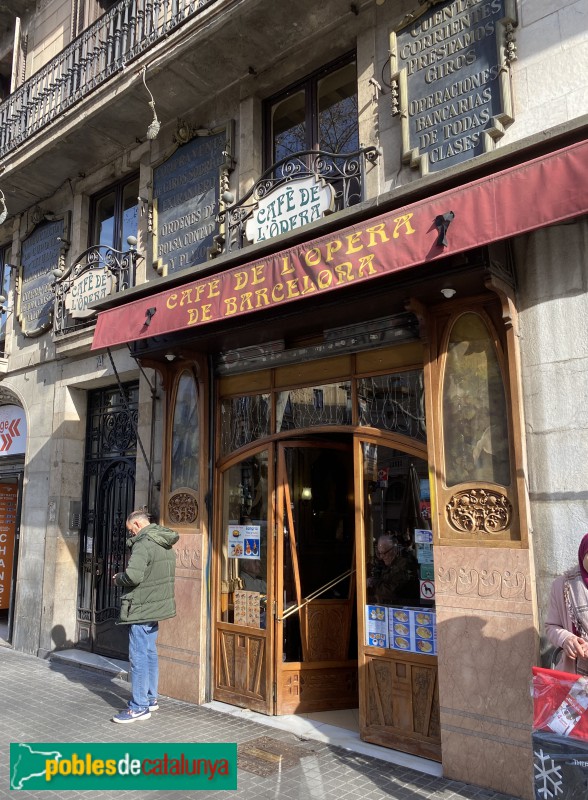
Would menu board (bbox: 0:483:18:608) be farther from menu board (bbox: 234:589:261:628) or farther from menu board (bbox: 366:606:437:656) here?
menu board (bbox: 366:606:437:656)

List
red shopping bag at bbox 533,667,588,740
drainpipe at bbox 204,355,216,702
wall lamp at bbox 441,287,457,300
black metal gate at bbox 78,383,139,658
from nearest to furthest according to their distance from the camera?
red shopping bag at bbox 533,667,588,740
wall lamp at bbox 441,287,457,300
drainpipe at bbox 204,355,216,702
black metal gate at bbox 78,383,139,658

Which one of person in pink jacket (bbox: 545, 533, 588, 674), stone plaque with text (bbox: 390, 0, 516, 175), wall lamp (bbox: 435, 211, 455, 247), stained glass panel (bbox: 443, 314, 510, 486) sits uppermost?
stone plaque with text (bbox: 390, 0, 516, 175)

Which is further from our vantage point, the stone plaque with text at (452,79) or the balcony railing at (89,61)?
the balcony railing at (89,61)

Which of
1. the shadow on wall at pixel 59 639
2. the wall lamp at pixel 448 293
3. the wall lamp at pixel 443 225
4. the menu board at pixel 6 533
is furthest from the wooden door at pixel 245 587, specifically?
the menu board at pixel 6 533

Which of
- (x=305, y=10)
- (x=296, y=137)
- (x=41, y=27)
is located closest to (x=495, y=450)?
(x=296, y=137)

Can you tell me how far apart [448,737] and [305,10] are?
283 inches

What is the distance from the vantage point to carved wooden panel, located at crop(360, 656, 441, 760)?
16.4 ft

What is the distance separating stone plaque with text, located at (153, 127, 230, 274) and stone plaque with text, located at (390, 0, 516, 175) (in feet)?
8.35

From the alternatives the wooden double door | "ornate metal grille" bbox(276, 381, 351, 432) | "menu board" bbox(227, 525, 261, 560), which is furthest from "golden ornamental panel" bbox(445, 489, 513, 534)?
"menu board" bbox(227, 525, 261, 560)

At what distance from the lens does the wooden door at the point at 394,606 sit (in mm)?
5113

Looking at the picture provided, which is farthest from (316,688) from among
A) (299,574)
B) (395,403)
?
(395,403)

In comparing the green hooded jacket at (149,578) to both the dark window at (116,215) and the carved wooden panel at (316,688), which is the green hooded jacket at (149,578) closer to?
the carved wooden panel at (316,688)

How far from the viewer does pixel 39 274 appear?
10.5 meters

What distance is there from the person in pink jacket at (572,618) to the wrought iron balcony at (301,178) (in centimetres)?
405
